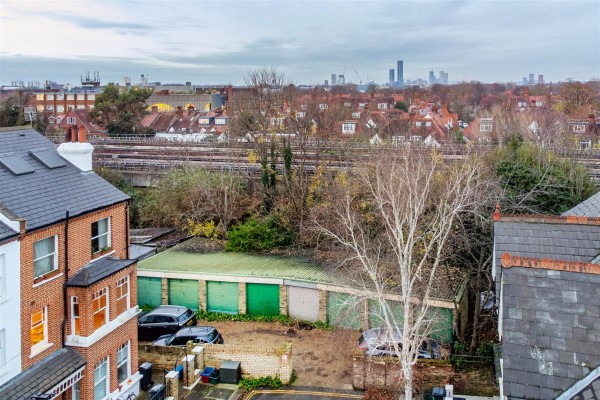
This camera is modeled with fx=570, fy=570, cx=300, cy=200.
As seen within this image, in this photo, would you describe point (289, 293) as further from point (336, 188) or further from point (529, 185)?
point (529, 185)

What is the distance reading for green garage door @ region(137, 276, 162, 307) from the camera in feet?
87.9

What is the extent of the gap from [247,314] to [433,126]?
160 ft

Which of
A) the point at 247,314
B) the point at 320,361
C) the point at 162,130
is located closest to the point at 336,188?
the point at 247,314

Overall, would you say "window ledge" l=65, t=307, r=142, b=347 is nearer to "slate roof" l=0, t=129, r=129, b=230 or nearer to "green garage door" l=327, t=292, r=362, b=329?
"slate roof" l=0, t=129, r=129, b=230

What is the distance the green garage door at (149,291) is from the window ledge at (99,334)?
791 centimetres

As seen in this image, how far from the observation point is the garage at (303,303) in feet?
81.9

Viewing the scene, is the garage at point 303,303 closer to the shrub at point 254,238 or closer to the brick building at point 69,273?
the shrub at point 254,238

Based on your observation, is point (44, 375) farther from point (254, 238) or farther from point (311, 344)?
point (254, 238)

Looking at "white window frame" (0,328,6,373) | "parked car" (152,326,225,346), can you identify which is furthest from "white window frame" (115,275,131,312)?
"white window frame" (0,328,6,373)

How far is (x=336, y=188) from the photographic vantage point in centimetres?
2997

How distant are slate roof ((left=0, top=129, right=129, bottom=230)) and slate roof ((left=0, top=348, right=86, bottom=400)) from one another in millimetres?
3792

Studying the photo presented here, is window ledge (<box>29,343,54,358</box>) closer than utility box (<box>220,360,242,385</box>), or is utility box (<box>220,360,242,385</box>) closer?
window ledge (<box>29,343,54,358</box>)

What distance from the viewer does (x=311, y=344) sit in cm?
2297

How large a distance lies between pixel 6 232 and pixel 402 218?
41.2 ft
